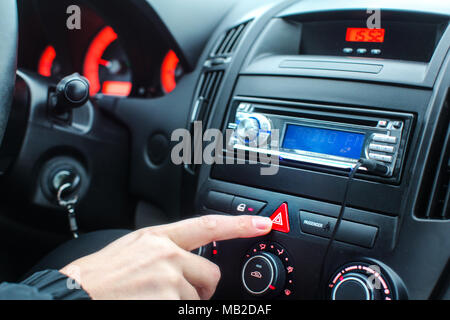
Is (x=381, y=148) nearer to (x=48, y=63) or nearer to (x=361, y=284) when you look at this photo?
(x=361, y=284)

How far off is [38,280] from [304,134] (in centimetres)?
58

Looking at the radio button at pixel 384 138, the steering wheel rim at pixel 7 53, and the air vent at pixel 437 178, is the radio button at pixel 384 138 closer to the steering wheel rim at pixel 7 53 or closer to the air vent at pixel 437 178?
the air vent at pixel 437 178

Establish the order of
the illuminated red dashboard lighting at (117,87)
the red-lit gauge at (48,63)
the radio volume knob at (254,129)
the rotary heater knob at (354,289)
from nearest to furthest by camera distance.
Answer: the rotary heater knob at (354,289) < the radio volume knob at (254,129) < the illuminated red dashboard lighting at (117,87) < the red-lit gauge at (48,63)

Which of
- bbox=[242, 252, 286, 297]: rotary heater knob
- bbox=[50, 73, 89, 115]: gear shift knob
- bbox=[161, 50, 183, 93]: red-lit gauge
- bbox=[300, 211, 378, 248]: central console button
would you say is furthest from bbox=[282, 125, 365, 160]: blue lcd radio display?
bbox=[161, 50, 183, 93]: red-lit gauge

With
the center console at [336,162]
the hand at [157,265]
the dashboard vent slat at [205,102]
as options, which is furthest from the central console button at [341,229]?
the dashboard vent slat at [205,102]

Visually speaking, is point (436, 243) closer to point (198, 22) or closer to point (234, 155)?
point (234, 155)

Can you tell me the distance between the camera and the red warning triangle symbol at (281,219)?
92cm

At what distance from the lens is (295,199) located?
93 centimetres

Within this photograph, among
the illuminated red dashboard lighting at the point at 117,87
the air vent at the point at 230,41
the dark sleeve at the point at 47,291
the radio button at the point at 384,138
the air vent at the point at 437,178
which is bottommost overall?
the dark sleeve at the point at 47,291

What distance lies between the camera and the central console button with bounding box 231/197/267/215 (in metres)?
0.96

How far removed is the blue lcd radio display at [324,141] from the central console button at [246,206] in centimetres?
14

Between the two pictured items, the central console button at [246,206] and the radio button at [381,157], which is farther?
the central console button at [246,206]

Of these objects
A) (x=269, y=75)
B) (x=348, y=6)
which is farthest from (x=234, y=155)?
(x=348, y=6)

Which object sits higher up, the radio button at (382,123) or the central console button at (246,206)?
the radio button at (382,123)
